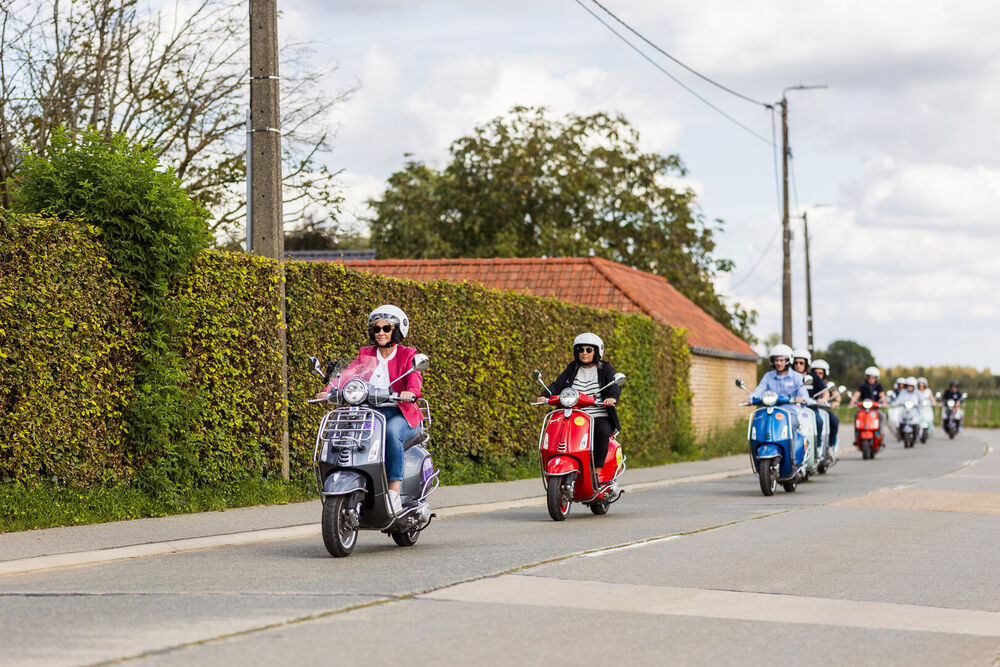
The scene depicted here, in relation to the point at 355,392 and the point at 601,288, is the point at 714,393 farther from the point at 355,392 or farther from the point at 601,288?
the point at 355,392

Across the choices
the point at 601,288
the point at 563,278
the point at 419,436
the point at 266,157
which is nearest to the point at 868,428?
the point at 601,288

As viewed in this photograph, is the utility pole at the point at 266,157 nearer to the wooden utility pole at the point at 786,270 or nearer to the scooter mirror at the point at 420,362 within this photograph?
the scooter mirror at the point at 420,362

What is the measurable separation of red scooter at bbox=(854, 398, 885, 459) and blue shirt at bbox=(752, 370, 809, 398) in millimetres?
11843

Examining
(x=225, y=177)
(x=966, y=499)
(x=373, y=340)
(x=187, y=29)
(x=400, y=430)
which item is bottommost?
(x=966, y=499)

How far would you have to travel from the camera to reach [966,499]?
57.3 feet

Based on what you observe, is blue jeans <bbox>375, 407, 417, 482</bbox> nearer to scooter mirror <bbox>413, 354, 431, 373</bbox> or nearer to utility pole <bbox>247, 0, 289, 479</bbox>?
scooter mirror <bbox>413, 354, 431, 373</bbox>

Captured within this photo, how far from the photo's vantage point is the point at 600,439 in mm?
14320

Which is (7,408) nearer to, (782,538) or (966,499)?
(782,538)

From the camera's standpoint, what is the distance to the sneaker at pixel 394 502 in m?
10.5

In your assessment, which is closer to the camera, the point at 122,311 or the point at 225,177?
the point at 122,311

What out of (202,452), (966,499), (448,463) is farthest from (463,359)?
(966,499)

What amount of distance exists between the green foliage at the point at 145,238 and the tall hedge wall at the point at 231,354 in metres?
0.14

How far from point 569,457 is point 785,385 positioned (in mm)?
5657

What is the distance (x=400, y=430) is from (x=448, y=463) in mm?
7574
